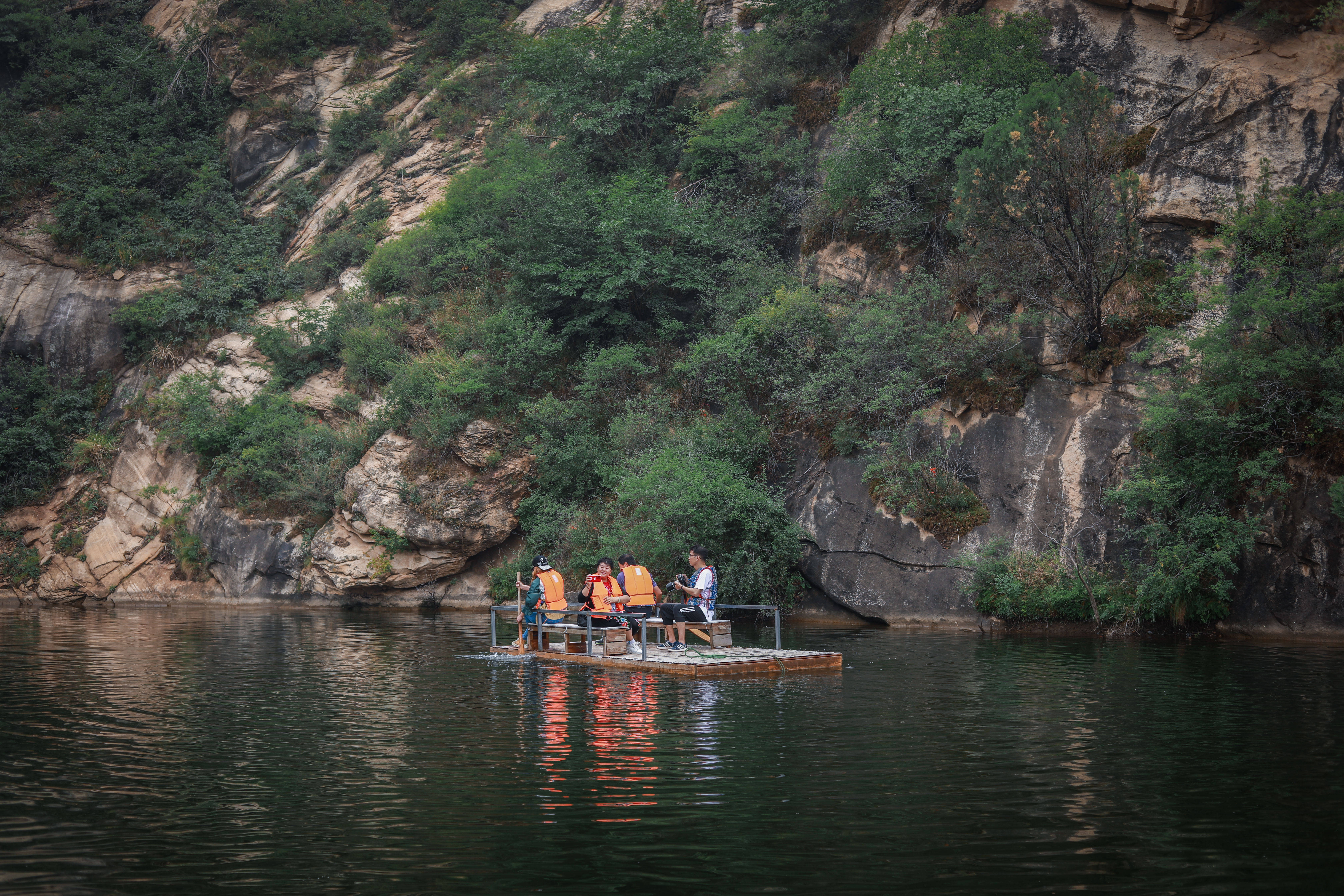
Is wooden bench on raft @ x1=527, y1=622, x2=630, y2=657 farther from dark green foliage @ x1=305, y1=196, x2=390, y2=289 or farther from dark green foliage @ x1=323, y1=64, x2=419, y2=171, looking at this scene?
dark green foliage @ x1=323, y1=64, x2=419, y2=171

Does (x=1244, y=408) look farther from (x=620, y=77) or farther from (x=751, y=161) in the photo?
(x=620, y=77)

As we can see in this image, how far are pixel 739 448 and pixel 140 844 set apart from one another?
22.8 metres

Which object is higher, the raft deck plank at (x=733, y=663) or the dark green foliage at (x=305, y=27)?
the dark green foliage at (x=305, y=27)

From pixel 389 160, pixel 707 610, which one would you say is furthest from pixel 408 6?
pixel 707 610

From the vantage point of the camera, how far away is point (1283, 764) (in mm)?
9586

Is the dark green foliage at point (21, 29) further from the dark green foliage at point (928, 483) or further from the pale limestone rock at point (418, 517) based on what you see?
the dark green foliage at point (928, 483)

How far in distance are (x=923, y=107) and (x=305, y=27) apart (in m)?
34.9

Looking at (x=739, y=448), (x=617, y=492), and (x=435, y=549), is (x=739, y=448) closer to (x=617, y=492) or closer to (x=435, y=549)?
(x=617, y=492)

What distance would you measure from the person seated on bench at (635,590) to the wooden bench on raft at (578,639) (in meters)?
0.22

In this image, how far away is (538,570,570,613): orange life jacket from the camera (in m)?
19.7

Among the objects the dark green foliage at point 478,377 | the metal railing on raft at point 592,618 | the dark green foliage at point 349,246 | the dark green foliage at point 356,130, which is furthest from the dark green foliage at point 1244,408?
the dark green foliage at point 356,130

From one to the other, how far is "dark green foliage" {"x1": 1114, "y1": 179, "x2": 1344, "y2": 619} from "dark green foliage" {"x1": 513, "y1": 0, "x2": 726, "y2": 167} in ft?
70.5

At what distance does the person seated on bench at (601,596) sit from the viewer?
18797 millimetres

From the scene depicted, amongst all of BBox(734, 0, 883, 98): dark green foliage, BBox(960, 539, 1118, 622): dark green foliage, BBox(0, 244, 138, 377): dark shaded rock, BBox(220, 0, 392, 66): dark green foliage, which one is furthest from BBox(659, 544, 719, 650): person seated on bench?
BBox(220, 0, 392, 66): dark green foliage
